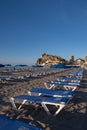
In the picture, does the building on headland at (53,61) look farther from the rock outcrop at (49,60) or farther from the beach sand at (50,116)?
the beach sand at (50,116)

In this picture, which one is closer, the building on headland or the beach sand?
the beach sand

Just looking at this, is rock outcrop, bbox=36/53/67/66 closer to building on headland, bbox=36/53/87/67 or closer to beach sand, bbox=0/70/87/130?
building on headland, bbox=36/53/87/67

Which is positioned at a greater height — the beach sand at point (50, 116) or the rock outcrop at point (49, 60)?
the rock outcrop at point (49, 60)

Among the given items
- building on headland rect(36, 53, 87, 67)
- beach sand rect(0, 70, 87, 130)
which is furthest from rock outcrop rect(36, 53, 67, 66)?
beach sand rect(0, 70, 87, 130)

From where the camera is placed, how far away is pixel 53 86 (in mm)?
9984

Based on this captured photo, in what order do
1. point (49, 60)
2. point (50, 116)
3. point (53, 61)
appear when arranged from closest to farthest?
point (50, 116), point (53, 61), point (49, 60)

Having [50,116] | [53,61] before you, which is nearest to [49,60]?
[53,61]

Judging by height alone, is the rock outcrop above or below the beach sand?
above

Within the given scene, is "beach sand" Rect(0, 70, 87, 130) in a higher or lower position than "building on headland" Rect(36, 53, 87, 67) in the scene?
lower

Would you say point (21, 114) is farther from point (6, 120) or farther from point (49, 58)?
point (49, 58)

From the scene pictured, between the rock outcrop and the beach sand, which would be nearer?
the beach sand

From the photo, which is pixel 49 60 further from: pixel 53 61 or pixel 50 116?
pixel 50 116

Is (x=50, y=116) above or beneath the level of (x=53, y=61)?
beneath

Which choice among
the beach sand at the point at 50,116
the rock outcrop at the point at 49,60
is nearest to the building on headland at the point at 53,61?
the rock outcrop at the point at 49,60
